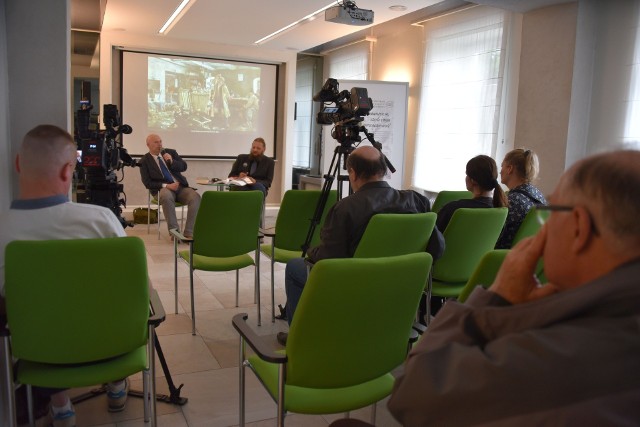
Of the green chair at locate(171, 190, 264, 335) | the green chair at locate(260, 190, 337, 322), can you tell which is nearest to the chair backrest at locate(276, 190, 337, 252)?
the green chair at locate(260, 190, 337, 322)

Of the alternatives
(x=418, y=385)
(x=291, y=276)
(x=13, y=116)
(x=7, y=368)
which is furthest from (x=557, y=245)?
(x=13, y=116)

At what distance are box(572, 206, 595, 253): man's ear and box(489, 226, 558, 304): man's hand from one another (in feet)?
0.25

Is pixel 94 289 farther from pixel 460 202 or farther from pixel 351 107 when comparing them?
pixel 351 107

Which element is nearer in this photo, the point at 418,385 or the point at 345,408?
the point at 418,385

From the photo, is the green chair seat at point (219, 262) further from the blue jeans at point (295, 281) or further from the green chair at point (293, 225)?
the blue jeans at point (295, 281)

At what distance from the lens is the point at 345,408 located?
1695mm

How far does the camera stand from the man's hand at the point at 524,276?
0.92m

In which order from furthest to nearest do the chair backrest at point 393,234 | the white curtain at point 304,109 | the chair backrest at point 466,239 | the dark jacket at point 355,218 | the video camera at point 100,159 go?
the white curtain at point 304,109, the video camera at point 100,159, the chair backrest at point 466,239, the dark jacket at point 355,218, the chair backrest at point 393,234

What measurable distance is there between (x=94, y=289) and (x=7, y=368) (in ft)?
1.30

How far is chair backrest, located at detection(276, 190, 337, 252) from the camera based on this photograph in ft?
12.1

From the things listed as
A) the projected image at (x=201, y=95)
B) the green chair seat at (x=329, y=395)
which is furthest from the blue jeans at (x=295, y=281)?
the projected image at (x=201, y=95)

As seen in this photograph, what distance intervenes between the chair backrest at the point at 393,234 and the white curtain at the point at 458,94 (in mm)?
3892

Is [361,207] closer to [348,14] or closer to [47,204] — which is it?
[47,204]

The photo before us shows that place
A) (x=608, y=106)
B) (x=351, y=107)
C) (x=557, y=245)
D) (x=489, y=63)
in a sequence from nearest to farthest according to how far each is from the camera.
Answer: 1. (x=557, y=245)
2. (x=351, y=107)
3. (x=608, y=106)
4. (x=489, y=63)
